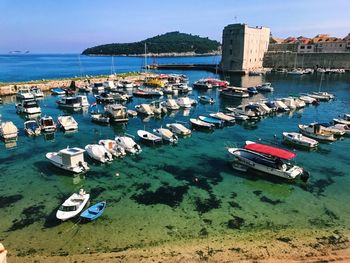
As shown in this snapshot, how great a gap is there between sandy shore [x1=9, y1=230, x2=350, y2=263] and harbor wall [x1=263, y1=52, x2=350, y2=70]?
418 feet

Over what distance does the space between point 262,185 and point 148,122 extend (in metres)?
25.9

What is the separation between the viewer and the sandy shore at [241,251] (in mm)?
18125

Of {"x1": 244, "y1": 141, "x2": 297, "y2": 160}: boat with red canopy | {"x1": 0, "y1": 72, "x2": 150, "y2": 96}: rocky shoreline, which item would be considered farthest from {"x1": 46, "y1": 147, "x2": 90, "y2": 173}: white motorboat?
{"x1": 0, "y1": 72, "x2": 150, "y2": 96}: rocky shoreline

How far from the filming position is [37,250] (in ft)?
61.7

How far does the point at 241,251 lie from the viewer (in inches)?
741

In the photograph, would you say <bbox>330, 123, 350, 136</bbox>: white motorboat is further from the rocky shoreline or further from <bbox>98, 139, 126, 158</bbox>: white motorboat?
the rocky shoreline

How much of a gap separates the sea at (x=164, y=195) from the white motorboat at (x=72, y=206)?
55cm

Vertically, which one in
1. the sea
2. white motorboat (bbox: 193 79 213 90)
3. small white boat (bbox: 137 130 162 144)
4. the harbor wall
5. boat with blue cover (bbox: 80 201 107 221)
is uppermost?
the harbor wall

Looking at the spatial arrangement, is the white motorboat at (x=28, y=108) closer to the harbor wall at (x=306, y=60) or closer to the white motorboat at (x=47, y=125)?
the white motorboat at (x=47, y=125)

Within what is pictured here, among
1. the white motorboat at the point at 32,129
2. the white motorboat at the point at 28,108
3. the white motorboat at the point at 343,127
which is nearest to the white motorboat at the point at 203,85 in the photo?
the white motorboat at the point at 343,127

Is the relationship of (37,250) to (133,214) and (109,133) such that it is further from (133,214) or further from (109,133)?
(109,133)

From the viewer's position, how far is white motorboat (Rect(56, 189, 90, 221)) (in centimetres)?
2148

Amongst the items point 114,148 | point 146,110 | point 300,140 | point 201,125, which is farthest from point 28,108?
point 300,140

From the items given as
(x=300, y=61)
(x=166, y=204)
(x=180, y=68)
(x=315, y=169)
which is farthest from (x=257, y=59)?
(x=166, y=204)
